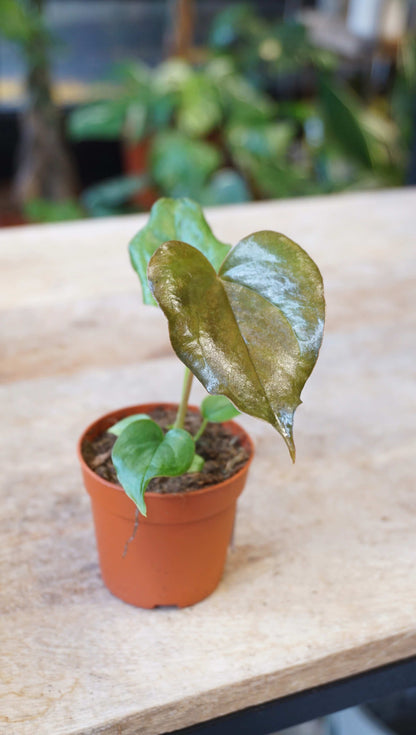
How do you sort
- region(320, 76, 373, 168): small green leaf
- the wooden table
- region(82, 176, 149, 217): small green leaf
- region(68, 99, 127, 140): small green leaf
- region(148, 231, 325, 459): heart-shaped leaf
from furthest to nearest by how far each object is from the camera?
region(82, 176, 149, 217): small green leaf
region(68, 99, 127, 140): small green leaf
region(320, 76, 373, 168): small green leaf
the wooden table
region(148, 231, 325, 459): heart-shaped leaf

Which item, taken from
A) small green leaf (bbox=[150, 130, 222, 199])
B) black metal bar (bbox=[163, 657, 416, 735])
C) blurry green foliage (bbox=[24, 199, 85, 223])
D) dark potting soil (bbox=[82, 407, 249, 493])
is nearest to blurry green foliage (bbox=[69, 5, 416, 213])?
small green leaf (bbox=[150, 130, 222, 199])

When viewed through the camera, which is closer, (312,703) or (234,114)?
(312,703)

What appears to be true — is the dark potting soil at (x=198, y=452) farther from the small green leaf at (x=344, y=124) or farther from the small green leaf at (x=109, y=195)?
the small green leaf at (x=109, y=195)

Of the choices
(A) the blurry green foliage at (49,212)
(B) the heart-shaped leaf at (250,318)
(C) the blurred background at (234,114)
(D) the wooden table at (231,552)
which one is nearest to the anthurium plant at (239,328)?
(B) the heart-shaped leaf at (250,318)

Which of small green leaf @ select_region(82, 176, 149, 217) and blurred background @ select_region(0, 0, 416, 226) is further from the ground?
blurred background @ select_region(0, 0, 416, 226)

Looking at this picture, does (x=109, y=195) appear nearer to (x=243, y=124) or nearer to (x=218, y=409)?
(x=243, y=124)

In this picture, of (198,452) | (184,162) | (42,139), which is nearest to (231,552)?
(198,452)

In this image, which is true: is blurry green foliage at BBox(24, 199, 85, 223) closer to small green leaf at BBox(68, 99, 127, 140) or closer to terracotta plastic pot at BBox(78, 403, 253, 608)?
small green leaf at BBox(68, 99, 127, 140)
